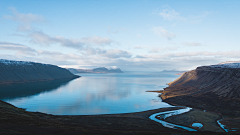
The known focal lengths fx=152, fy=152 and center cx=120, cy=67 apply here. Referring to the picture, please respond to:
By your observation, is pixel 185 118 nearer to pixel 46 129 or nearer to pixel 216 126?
pixel 216 126

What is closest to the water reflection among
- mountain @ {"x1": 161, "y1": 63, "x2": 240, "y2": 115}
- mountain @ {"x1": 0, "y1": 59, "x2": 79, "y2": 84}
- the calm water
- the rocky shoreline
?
the calm water

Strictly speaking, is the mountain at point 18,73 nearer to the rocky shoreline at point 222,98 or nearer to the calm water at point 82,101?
the calm water at point 82,101

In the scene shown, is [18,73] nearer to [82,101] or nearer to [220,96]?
[82,101]

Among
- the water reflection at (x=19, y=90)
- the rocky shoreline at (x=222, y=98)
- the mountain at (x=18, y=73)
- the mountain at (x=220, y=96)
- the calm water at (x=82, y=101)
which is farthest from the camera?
the mountain at (x=18, y=73)

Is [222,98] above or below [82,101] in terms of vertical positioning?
above

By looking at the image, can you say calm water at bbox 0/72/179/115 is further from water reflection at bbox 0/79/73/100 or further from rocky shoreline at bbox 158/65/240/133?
rocky shoreline at bbox 158/65/240/133

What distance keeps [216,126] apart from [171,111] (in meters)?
16.5

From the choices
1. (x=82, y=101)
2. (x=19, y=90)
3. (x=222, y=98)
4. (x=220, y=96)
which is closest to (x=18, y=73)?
(x=19, y=90)

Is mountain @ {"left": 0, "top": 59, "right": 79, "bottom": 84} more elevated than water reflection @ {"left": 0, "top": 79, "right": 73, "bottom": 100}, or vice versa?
mountain @ {"left": 0, "top": 59, "right": 79, "bottom": 84}

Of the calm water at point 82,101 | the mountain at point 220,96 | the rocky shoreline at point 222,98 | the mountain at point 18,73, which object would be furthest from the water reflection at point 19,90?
the mountain at point 220,96

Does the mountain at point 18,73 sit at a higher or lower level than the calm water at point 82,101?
higher

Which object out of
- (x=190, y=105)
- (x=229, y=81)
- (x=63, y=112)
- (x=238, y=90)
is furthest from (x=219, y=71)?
(x=63, y=112)

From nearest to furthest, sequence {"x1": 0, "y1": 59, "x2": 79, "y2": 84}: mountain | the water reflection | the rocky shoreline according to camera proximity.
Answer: the rocky shoreline → the water reflection → {"x1": 0, "y1": 59, "x2": 79, "y2": 84}: mountain

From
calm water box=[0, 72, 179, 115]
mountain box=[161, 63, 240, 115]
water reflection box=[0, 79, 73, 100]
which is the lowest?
calm water box=[0, 72, 179, 115]
